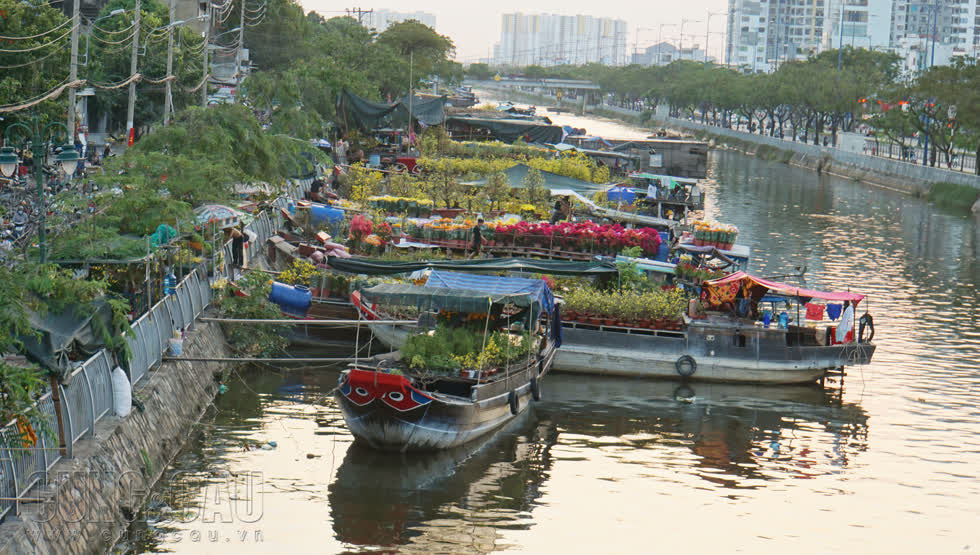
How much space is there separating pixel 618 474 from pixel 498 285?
5.30 m

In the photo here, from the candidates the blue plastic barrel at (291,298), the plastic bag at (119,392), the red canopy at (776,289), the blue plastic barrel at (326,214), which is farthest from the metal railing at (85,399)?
the red canopy at (776,289)

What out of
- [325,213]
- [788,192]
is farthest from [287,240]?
[788,192]

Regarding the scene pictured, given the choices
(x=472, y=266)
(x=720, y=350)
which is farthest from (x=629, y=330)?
(x=472, y=266)

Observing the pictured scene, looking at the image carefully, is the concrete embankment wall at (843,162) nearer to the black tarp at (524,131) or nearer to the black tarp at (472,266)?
the black tarp at (524,131)

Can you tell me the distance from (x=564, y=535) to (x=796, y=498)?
5.04 metres

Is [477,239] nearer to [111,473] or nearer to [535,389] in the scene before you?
[535,389]

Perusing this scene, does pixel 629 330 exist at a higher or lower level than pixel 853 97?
lower

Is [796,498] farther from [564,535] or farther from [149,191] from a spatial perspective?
[149,191]

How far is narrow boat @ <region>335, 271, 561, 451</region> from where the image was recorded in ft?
68.8

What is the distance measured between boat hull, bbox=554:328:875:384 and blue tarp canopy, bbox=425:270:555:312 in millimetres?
2992

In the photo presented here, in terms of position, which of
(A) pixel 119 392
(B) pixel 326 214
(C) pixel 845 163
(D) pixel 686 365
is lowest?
(D) pixel 686 365

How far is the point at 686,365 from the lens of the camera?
28094mm

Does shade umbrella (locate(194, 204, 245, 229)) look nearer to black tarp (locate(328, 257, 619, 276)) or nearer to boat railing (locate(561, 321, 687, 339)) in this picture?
black tarp (locate(328, 257, 619, 276))

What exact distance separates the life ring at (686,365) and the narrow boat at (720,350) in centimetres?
2
